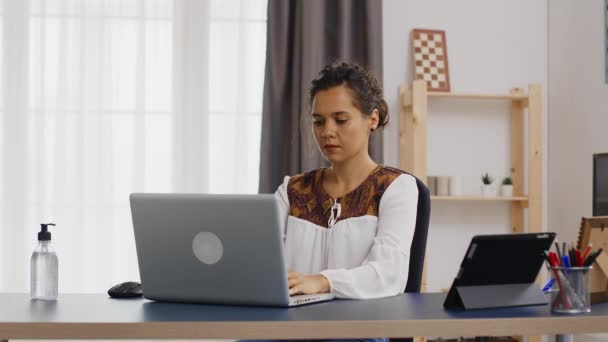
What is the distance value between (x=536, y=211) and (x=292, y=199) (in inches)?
80.2

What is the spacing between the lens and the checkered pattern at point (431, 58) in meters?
3.87

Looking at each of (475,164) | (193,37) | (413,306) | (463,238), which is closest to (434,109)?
(475,164)

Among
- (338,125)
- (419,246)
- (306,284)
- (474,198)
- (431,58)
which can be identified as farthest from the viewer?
(431,58)

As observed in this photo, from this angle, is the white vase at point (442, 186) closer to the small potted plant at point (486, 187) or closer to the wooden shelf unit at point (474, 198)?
the wooden shelf unit at point (474, 198)

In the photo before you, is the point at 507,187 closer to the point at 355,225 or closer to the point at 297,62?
the point at 297,62

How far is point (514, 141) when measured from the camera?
4.01m

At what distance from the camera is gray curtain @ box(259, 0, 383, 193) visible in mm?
3799

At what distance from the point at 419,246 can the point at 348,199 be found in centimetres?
21

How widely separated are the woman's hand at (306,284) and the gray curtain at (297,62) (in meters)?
2.15

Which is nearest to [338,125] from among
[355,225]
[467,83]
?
[355,225]

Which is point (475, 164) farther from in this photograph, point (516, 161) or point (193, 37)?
point (193, 37)

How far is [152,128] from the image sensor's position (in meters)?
3.85

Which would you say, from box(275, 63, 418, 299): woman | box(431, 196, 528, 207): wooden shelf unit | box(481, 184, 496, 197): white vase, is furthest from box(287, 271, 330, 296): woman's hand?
box(481, 184, 496, 197): white vase

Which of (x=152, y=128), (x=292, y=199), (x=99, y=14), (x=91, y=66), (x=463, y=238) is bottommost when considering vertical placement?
(x=463, y=238)
